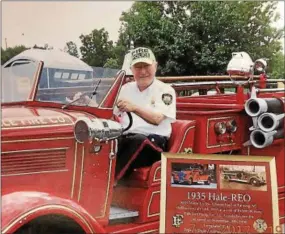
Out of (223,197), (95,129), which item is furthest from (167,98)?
(223,197)

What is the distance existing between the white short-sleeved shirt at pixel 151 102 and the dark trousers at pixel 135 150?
0.03 metres

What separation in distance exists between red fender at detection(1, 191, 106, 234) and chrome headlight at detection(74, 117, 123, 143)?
0.72ft

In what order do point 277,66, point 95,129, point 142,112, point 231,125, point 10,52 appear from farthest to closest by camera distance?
1. point 231,125
2. point 277,66
3. point 142,112
4. point 95,129
5. point 10,52

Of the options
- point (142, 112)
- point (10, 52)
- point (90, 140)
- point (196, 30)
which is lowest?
point (90, 140)

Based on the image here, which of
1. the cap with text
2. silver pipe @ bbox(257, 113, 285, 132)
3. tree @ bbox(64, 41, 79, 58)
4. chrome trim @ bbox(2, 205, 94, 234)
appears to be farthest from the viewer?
silver pipe @ bbox(257, 113, 285, 132)

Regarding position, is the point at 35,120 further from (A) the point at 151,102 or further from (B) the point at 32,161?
(A) the point at 151,102

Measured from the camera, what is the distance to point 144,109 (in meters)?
1.94

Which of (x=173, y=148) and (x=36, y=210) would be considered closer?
(x=36, y=210)

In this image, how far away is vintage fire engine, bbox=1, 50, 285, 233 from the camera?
176cm

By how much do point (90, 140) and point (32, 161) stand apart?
200 millimetres

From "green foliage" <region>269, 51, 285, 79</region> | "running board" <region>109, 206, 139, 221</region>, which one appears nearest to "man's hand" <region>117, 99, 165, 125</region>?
"running board" <region>109, 206, 139, 221</region>

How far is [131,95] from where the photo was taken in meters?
2.00

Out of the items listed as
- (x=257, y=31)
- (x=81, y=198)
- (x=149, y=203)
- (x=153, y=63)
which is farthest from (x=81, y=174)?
(x=257, y=31)

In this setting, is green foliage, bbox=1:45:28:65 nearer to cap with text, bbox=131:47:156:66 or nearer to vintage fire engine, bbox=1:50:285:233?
vintage fire engine, bbox=1:50:285:233
